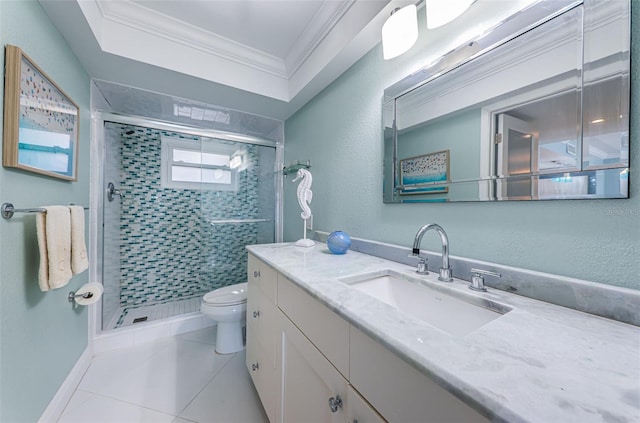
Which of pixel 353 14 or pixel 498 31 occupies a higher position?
pixel 353 14

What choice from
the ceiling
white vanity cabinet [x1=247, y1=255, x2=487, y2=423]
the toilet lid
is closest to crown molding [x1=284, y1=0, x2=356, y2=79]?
the ceiling

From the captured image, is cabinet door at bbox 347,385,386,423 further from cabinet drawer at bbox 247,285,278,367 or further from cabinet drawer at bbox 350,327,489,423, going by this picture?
cabinet drawer at bbox 247,285,278,367

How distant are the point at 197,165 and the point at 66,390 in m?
2.17

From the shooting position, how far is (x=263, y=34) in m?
1.69

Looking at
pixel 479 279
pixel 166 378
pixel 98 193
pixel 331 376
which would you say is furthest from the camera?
pixel 98 193

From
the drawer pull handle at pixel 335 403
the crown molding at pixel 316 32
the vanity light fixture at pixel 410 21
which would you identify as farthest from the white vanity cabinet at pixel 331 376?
the crown molding at pixel 316 32

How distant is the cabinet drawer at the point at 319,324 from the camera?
0.62m

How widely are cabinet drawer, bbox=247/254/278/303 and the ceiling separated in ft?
4.36

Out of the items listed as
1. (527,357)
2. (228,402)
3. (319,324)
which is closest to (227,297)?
(228,402)

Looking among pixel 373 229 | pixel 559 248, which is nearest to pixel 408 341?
pixel 559 248

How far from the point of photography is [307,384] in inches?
30.5

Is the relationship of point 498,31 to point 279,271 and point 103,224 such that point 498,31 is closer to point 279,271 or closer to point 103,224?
point 279,271

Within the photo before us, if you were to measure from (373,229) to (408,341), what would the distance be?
95 cm

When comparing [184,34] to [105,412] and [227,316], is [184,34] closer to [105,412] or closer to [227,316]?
[227,316]
